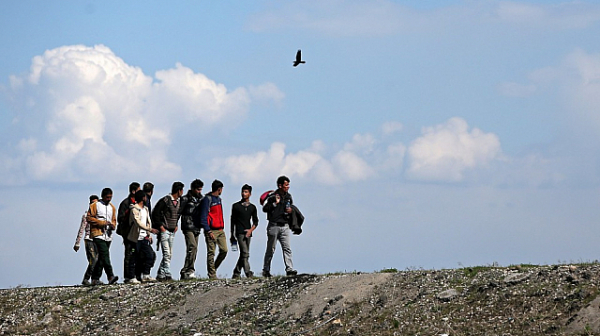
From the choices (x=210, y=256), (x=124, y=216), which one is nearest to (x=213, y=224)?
(x=210, y=256)

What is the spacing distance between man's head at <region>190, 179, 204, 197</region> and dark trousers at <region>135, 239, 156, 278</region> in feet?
5.02

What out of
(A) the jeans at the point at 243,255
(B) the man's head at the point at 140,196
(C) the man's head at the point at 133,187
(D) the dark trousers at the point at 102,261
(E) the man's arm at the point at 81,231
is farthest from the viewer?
(E) the man's arm at the point at 81,231

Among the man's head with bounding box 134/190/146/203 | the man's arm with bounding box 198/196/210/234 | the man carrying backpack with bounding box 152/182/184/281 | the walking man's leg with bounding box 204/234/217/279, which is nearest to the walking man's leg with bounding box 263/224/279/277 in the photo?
the walking man's leg with bounding box 204/234/217/279

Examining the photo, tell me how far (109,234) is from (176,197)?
1.79 m

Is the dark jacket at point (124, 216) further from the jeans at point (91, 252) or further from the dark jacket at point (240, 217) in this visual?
the dark jacket at point (240, 217)

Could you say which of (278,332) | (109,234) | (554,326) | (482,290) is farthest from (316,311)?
(109,234)

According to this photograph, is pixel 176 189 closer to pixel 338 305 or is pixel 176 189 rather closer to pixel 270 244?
pixel 270 244

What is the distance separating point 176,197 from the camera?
66.5ft

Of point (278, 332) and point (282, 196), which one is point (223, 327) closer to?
point (278, 332)

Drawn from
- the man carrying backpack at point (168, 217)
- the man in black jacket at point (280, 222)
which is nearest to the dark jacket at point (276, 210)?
the man in black jacket at point (280, 222)

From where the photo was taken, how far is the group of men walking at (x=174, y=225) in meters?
19.8

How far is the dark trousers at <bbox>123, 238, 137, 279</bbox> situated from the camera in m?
20.1

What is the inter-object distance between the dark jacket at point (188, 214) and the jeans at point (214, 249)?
34 cm

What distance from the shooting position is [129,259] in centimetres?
2033
